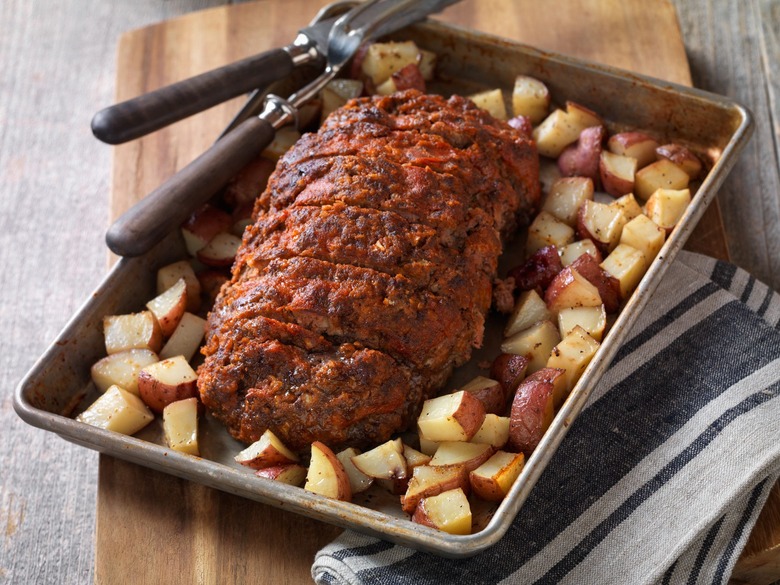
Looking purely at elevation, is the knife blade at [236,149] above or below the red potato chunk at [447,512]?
above

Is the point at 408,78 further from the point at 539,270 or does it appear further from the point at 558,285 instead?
the point at 558,285

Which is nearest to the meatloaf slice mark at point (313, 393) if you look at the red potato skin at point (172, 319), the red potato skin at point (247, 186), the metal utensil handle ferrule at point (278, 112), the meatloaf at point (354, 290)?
the meatloaf at point (354, 290)

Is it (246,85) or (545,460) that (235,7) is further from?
(545,460)

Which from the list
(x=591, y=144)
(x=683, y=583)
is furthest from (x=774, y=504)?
(x=591, y=144)

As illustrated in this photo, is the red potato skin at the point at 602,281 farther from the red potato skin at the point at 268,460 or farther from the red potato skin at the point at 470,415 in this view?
the red potato skin at the point at 268,460

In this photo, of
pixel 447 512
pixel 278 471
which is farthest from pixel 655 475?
pixel 278 471

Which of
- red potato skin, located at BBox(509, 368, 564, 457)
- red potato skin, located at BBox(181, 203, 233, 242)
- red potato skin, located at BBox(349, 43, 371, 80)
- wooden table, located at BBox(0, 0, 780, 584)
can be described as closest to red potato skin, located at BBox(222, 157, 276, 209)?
red potato skin, located at BBox(181, 203, 233, 242)
